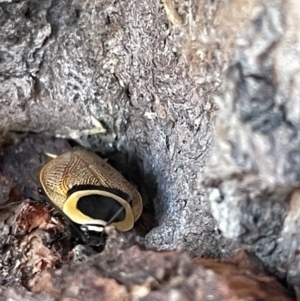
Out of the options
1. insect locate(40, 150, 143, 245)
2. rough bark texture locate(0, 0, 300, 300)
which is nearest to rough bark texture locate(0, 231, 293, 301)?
rough bark texture locate(0, 0, 300, 300)

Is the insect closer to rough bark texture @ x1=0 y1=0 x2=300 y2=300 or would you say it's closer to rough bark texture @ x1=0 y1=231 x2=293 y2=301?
rough bark texture @ x1=0 y1=0 x2=300 y2=300

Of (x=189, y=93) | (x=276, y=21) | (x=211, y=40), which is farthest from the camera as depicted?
(x=189, y=93)

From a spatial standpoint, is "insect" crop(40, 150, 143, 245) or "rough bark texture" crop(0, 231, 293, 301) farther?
"insect" crop(40, 150, 143, 245)

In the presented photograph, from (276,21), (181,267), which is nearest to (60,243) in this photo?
(181,267)

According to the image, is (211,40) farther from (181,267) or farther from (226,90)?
(181,267)

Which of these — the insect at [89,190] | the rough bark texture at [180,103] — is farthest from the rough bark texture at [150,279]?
the insect at [89,190]

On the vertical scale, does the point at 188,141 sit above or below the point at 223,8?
below

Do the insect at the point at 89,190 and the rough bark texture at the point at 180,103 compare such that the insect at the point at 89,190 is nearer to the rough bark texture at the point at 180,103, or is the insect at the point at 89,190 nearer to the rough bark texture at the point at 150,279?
the rough bark texture at the point at 180,103
